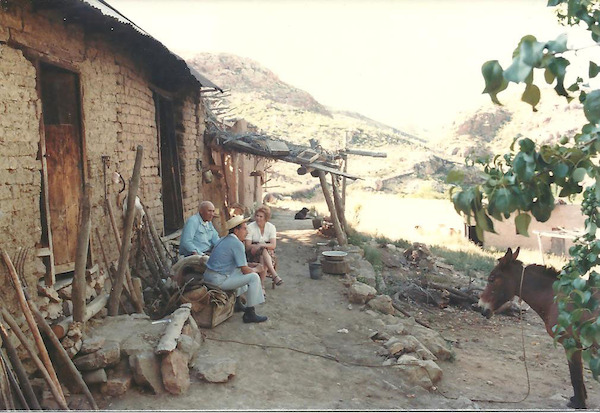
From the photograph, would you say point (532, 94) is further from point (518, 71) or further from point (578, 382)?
point (578, 382)

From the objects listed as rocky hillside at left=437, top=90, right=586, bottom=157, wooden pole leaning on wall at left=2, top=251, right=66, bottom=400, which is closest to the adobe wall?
wooden pole leaning on wall at left=2, top=251, right=66, bottom=400

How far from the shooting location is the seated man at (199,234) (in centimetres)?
679

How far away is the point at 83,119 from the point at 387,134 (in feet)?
127

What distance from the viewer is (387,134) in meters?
42.7

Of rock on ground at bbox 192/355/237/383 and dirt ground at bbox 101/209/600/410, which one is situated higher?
rock on ground at bbox 192/355/237/383

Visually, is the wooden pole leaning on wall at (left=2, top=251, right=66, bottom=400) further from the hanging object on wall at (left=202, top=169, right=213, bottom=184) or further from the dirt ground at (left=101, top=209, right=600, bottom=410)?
the hanging object on wall at (left=202, top=169, right=213, bottom=184)

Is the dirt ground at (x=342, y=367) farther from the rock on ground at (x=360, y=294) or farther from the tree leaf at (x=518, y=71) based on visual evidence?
the tree leaf at (x=518, y=71)

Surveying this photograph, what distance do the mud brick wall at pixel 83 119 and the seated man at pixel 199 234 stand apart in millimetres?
869

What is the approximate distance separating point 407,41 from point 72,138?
11268 cm

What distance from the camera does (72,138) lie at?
5.55 m

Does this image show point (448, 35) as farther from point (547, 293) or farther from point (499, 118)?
point (547, 293)

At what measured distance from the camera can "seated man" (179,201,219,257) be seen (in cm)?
679

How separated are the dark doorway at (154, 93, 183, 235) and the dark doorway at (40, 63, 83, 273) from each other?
321cm

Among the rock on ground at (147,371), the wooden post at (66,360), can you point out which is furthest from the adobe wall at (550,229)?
the wooden post at (66,360)
